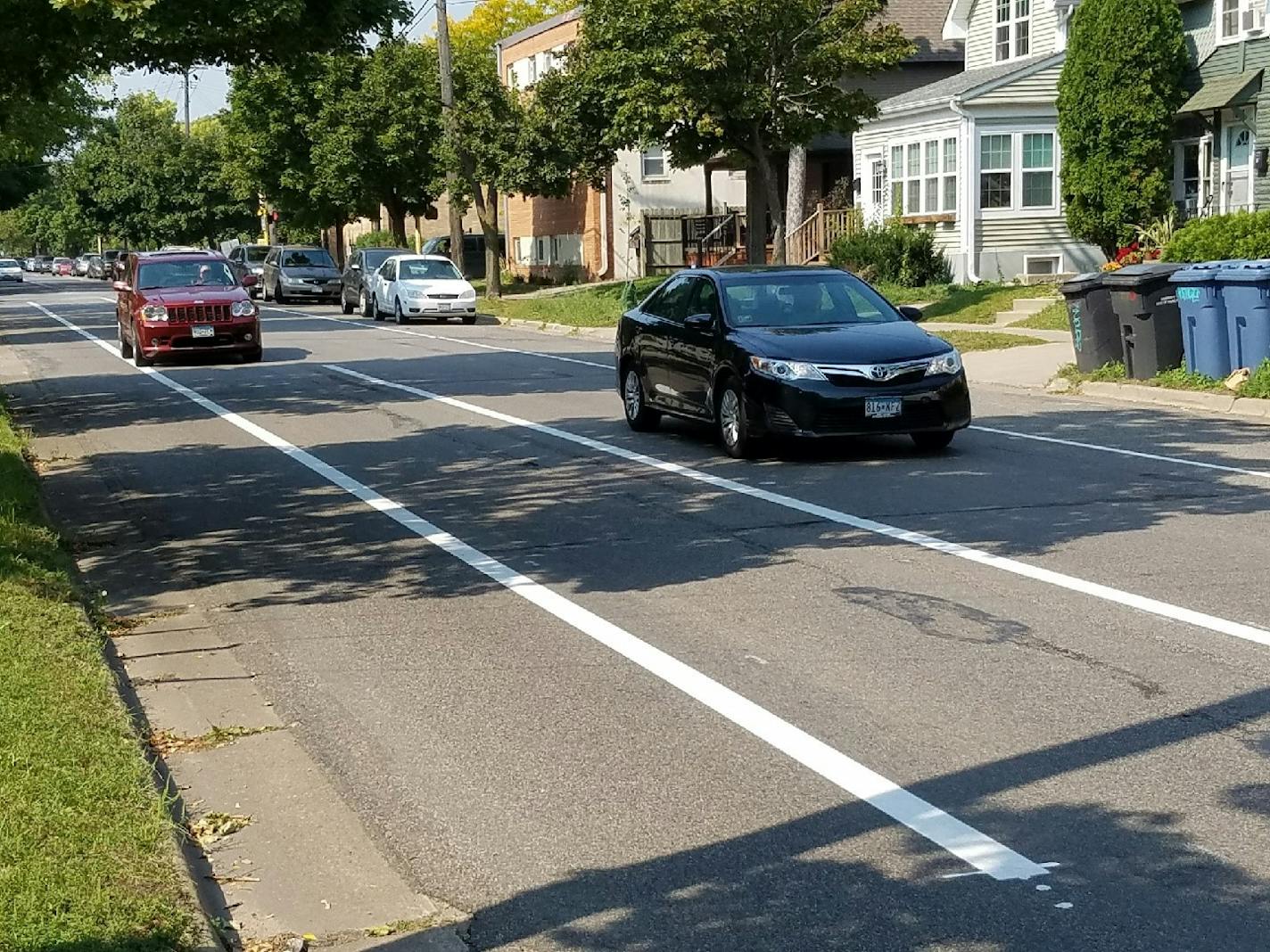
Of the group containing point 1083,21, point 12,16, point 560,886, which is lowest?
point 560,886

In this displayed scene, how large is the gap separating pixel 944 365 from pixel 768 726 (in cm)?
785

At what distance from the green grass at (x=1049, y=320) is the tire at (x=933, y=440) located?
1264cm

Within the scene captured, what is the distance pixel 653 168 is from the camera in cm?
5556

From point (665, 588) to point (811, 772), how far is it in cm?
326

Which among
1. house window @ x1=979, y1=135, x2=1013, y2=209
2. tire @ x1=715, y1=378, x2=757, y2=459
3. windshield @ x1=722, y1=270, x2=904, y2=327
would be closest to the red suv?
windshield @ x1=722, y1=270, x2=904, y2=327

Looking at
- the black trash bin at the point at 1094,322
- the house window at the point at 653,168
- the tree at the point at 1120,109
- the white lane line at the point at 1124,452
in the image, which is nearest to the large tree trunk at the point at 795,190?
the tree at the point at 1120,109

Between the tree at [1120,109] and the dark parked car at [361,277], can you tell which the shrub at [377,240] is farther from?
the tree at [1120,109]

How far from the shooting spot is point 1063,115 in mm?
33594

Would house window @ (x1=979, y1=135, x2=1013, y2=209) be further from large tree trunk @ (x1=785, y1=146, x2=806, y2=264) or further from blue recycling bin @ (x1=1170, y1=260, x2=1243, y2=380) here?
blue recycling bin @ (x1=1170, y1=260, x2=1243, y2=380)

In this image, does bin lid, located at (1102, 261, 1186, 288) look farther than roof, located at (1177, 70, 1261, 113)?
No

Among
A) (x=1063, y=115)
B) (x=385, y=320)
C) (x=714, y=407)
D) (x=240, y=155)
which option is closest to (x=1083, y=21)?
(x=1063, y=115)

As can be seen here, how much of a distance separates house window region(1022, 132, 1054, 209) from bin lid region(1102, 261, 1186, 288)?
18.2 m

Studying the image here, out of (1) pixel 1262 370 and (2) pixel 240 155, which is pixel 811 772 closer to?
(1) pixel 1262 370

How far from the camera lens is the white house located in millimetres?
36469
